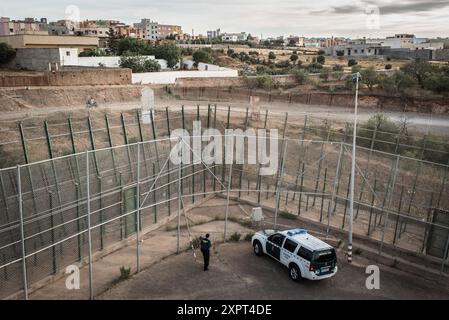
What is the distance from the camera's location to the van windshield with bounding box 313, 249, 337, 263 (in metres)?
12.0

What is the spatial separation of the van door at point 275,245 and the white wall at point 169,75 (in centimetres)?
3456

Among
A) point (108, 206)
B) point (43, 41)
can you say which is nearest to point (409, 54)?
point (43, 41)

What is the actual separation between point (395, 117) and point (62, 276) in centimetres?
3078

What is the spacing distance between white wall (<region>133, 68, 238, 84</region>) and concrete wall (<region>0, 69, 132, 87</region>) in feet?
7.00

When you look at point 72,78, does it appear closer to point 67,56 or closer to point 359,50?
point 67,56

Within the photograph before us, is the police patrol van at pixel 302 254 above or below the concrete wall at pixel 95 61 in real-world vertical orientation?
below

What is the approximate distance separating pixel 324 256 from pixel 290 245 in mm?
1119

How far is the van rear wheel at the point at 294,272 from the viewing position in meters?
12.4

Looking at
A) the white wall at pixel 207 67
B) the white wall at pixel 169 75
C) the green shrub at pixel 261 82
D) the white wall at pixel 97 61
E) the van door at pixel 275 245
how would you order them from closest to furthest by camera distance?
1. the van door at pixel 275 245
2. the white wall at pixel 169 75
3. the green shrub at pixel 261 82
4. the white wall at pixel 97 61
5. the white wall at pixel 207 67

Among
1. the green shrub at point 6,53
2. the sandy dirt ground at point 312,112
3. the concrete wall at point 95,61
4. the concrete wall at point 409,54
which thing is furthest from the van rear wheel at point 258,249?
the concrete wall at point 409,54

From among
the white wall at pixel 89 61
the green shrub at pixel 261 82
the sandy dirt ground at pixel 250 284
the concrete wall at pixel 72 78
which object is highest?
the white wall at pixel 89 61

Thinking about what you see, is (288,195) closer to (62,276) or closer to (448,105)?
(62,276)

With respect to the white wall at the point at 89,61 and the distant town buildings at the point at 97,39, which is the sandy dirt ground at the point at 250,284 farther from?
the distant town buildings at the point at 97,39

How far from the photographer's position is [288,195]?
69.0 ft
